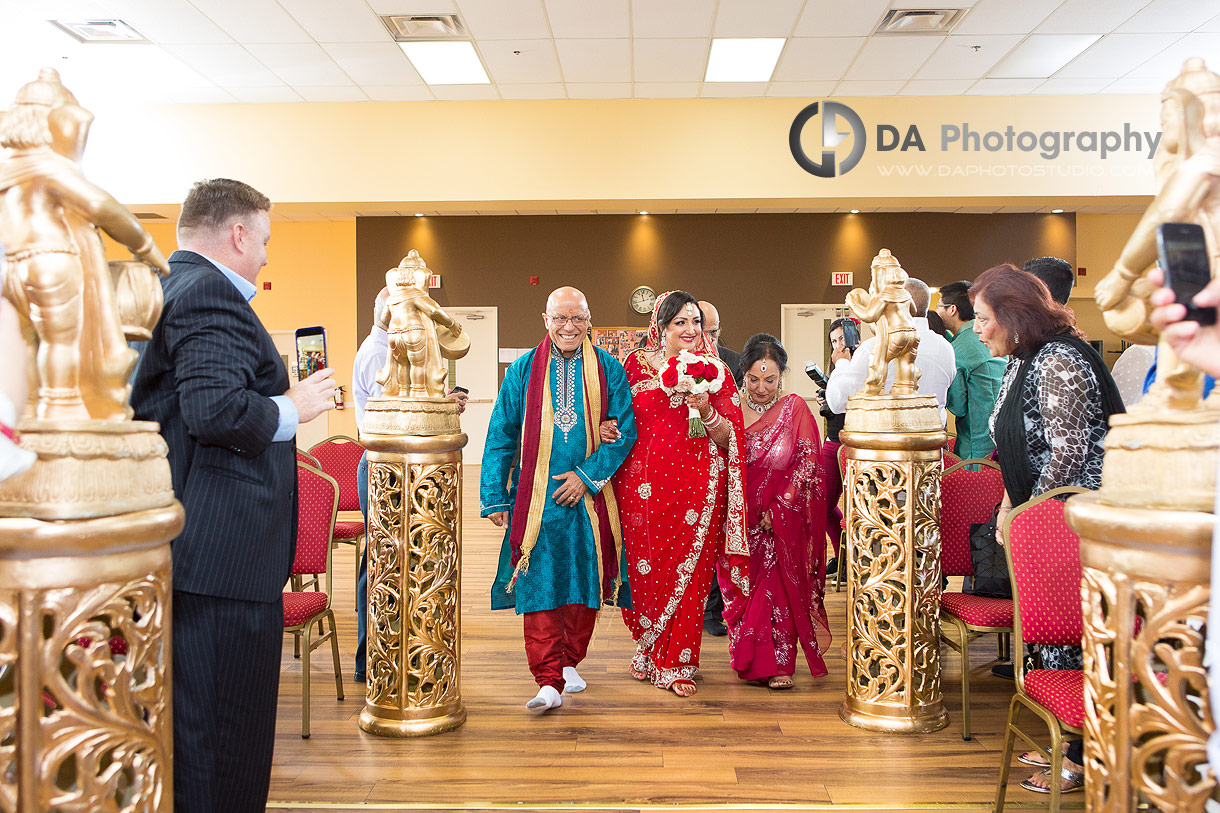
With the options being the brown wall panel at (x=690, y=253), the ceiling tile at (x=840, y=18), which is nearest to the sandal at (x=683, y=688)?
the ceiling tile at (x=840, y=18)

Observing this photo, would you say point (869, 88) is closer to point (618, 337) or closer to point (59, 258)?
point (618, 337)

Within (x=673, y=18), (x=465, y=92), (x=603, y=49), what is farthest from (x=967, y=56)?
(x=465, y=92)

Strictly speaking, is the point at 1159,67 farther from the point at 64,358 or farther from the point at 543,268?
the point at 64,358

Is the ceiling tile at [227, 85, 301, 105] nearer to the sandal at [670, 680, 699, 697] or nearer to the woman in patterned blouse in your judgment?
the sandal at [670, 680, 699, 697]

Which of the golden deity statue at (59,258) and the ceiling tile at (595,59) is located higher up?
the ceiling tile at (595,59)

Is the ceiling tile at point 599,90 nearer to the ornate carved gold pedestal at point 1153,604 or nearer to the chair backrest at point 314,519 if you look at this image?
the chair backrest at point 314,519

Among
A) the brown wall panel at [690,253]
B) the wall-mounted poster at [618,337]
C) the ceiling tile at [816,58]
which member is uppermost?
the ceiling tile at [816,58]

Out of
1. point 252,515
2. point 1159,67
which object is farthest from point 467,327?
point 252,515

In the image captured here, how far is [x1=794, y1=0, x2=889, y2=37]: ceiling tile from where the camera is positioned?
22.2ft

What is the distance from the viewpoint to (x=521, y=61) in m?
8.00

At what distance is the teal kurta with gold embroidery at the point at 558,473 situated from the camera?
3.38m

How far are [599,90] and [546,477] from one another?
260 inches

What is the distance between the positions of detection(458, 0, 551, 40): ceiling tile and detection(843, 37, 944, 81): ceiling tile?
3011mm

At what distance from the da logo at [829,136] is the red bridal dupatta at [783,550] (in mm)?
6176
